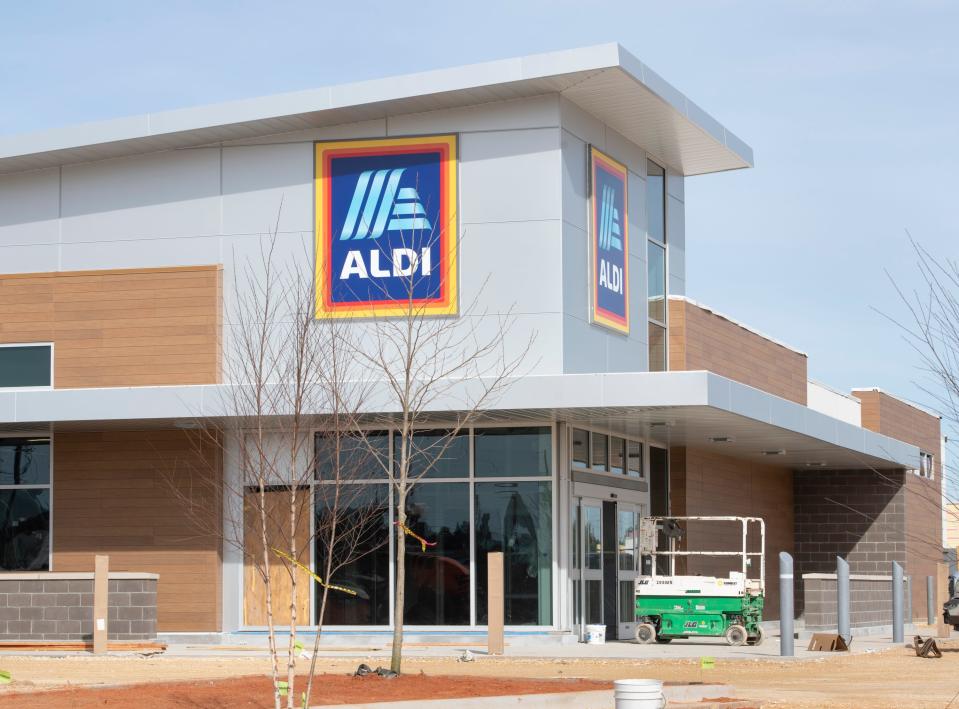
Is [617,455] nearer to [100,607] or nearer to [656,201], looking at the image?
[656,201]

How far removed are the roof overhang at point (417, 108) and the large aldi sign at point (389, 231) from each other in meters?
0.80

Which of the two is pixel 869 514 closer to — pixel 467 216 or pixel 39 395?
pixel 467 216

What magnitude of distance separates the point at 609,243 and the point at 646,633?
678cm

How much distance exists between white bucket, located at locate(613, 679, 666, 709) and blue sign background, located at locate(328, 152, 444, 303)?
13.9 metres

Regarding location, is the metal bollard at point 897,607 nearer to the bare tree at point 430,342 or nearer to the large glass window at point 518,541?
the large glass window at point 518,541

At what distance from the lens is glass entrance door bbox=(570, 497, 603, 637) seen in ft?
86.3

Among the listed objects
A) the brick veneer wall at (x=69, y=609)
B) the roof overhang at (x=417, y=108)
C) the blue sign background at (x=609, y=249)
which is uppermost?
the roof overhang at (x=417, y=108)

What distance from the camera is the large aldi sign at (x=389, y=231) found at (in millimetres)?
26234

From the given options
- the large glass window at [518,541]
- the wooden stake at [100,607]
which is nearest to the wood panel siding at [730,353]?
the large glass window at [518,541]

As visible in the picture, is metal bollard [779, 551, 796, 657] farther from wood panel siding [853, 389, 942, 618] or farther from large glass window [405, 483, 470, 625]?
wood panel siding [853, 389, 942, 618]

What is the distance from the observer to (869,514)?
3769 centimetres

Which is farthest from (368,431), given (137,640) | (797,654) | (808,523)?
(808,523)

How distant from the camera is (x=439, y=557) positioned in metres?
26.1

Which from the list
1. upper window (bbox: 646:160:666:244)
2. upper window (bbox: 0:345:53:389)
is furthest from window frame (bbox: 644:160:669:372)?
upper window (bbox: 0:345:53:389)
